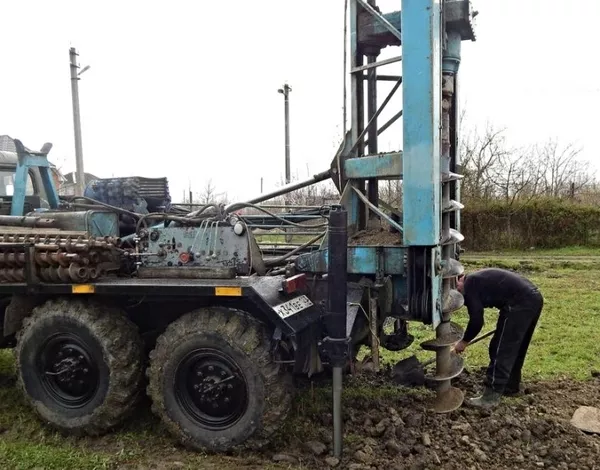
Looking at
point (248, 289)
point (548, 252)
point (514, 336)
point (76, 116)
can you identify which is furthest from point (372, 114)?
point (548, 252)

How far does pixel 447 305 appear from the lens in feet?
→ 16.3

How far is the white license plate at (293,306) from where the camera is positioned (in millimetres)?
4176

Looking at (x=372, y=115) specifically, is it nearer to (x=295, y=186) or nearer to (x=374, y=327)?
(x=295, y=186)

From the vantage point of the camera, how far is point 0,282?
4.92m

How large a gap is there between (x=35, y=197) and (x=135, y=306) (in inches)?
86.8

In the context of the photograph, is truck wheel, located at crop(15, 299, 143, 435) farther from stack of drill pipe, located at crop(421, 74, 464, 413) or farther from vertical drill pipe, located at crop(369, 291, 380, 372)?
stack of drill pipe, located at crop(421, 74, 464, 413)

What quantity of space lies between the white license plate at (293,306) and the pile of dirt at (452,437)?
100 cm

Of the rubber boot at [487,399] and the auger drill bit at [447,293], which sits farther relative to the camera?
the rubber boot at [487,399]

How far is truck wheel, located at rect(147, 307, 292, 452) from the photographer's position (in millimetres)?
4238

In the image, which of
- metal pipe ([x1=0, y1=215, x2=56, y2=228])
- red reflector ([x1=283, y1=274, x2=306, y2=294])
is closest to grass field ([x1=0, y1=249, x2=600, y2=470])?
red reflector ([x1=283, y1=274, x2=306, y2=294])

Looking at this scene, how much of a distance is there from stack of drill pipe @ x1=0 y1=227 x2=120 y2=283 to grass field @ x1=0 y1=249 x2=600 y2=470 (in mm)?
1270

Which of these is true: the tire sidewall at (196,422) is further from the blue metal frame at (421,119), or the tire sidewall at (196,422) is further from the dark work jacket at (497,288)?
the dark work jacket at (497,288)

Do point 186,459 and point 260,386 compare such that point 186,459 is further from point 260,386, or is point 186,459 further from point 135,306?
point 135,306

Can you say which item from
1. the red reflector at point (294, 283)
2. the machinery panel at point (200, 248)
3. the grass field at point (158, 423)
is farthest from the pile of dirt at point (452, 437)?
the machinery panel at point (200, 248)
